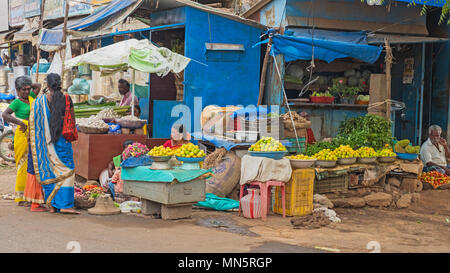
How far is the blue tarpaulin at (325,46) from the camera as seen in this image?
31.3 feet

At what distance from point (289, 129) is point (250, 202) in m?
2.24

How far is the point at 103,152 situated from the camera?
8.81 metres

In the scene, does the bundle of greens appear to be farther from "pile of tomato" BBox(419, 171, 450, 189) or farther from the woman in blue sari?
the woman in blue sari

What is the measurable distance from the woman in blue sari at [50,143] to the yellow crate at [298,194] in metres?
3.06

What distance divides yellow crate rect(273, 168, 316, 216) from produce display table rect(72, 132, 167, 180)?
3.15 meters

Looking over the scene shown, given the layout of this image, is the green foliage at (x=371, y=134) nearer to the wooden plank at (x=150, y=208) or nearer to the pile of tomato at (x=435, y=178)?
the pile of tomato at (x=435, y=178)

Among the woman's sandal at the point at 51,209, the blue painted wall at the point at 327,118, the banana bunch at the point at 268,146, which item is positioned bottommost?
the woman's sandal at the point at 51,209

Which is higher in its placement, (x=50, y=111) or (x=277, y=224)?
(x=50, y=111)

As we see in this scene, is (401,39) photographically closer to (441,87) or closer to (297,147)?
(441,87)

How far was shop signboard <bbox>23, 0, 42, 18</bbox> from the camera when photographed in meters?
19.8

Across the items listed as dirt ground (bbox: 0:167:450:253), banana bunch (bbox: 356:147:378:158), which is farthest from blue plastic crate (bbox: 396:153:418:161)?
dirt ground (bbox: 0:167:450:253)

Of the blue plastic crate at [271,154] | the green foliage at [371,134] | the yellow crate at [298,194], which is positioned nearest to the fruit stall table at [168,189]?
the blue plastic crate at [271,154]
